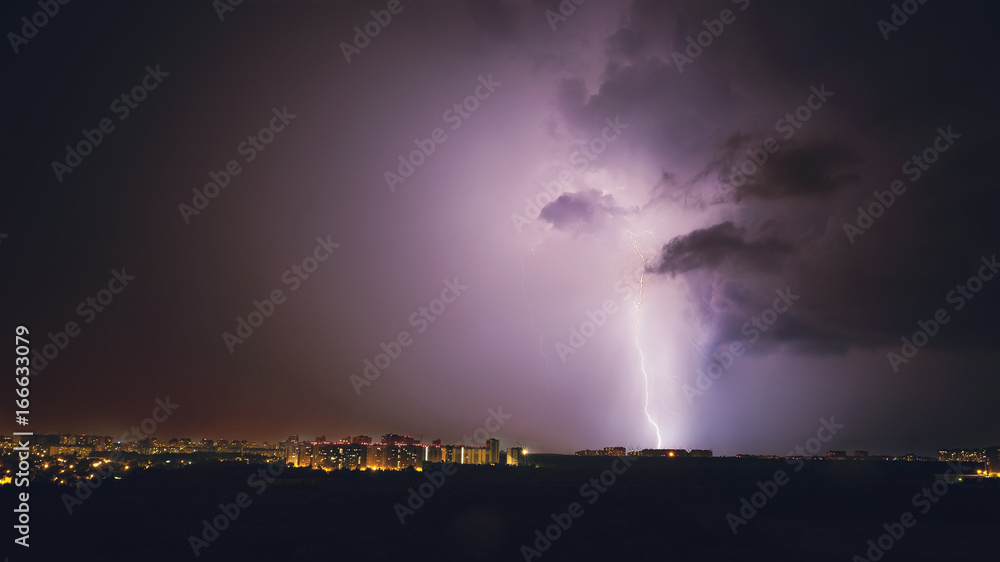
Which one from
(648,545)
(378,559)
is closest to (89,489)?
(378,559)

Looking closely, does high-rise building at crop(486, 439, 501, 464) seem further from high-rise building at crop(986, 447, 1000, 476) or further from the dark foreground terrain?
high-rise building at crop(986, 447, 1000, 476)

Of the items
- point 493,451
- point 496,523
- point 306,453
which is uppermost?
point 306,453

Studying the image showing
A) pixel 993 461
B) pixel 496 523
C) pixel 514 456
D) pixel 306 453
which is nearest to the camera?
pixel 496 523

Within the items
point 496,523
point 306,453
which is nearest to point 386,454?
point 306,453

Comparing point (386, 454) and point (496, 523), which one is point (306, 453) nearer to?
point (386, 454)

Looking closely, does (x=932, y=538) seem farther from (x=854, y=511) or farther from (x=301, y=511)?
(x=301, y=511)
